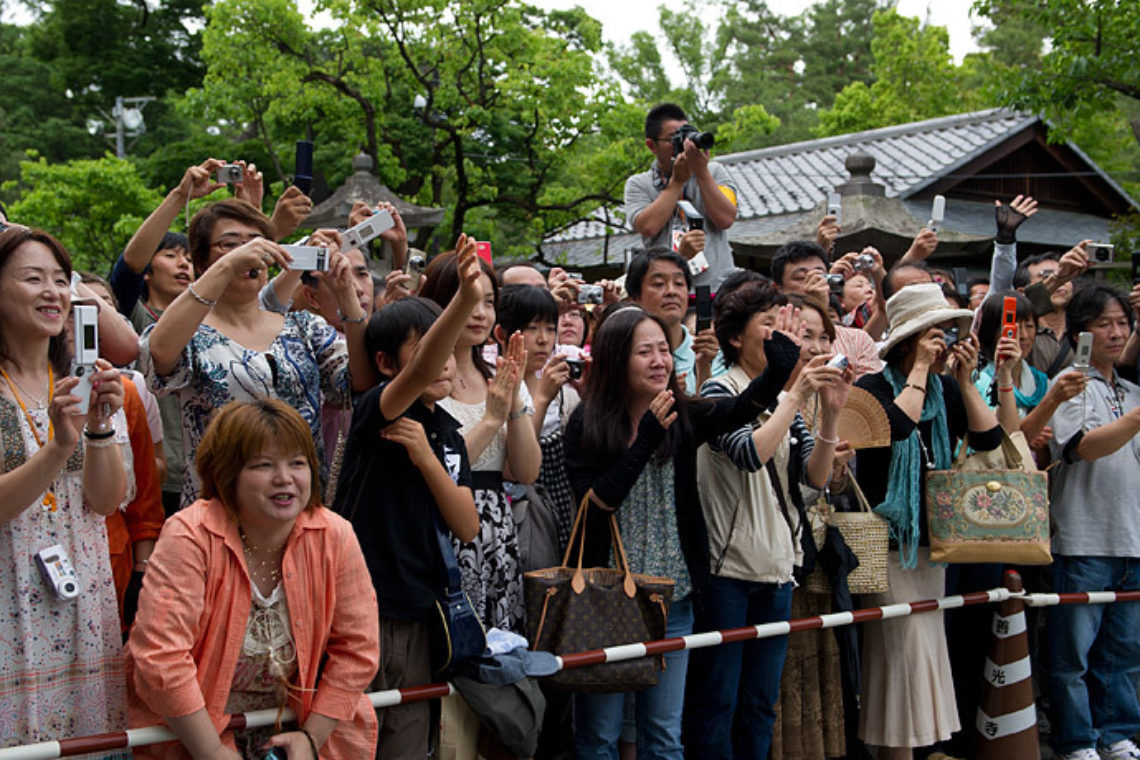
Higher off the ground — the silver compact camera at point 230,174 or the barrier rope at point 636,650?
the silver compact camera at point 230,174

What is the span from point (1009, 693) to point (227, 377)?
12.1ft

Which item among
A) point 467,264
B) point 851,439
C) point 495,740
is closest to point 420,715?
point 495,740

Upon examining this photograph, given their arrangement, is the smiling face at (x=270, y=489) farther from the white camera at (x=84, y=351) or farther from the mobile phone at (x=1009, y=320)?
the mobile phone at (x=1009, y=320)

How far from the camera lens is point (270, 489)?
9.64ft

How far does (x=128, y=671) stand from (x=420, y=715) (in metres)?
0.90

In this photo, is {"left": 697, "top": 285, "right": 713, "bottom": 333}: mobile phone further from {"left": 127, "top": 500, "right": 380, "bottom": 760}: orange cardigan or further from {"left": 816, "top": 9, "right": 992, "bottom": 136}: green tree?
{"left": 816, "top": 9, "right": 992, "bottom": 136}: green tree

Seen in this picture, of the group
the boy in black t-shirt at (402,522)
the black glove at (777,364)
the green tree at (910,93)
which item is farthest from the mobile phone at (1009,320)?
the green tree at (910,93)

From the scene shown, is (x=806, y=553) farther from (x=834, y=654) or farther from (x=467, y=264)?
(x=467, y=264)

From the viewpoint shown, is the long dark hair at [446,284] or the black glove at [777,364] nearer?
the black glove at [777,364]

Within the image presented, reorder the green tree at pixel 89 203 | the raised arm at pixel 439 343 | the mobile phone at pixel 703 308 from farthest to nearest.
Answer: the green tree at pixel 89 203 → the mobile phone at pixel 703 308 → the raised arm at pixel 439 343

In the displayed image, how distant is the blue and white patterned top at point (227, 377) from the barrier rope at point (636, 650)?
824mm

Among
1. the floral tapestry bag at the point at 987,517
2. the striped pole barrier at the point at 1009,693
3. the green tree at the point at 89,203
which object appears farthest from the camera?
the green tree at the point at 89,203

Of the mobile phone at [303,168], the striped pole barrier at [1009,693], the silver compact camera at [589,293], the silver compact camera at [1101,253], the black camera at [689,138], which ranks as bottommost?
the striped pole barrier at [1009,693]

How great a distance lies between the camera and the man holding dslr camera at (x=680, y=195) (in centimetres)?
548
